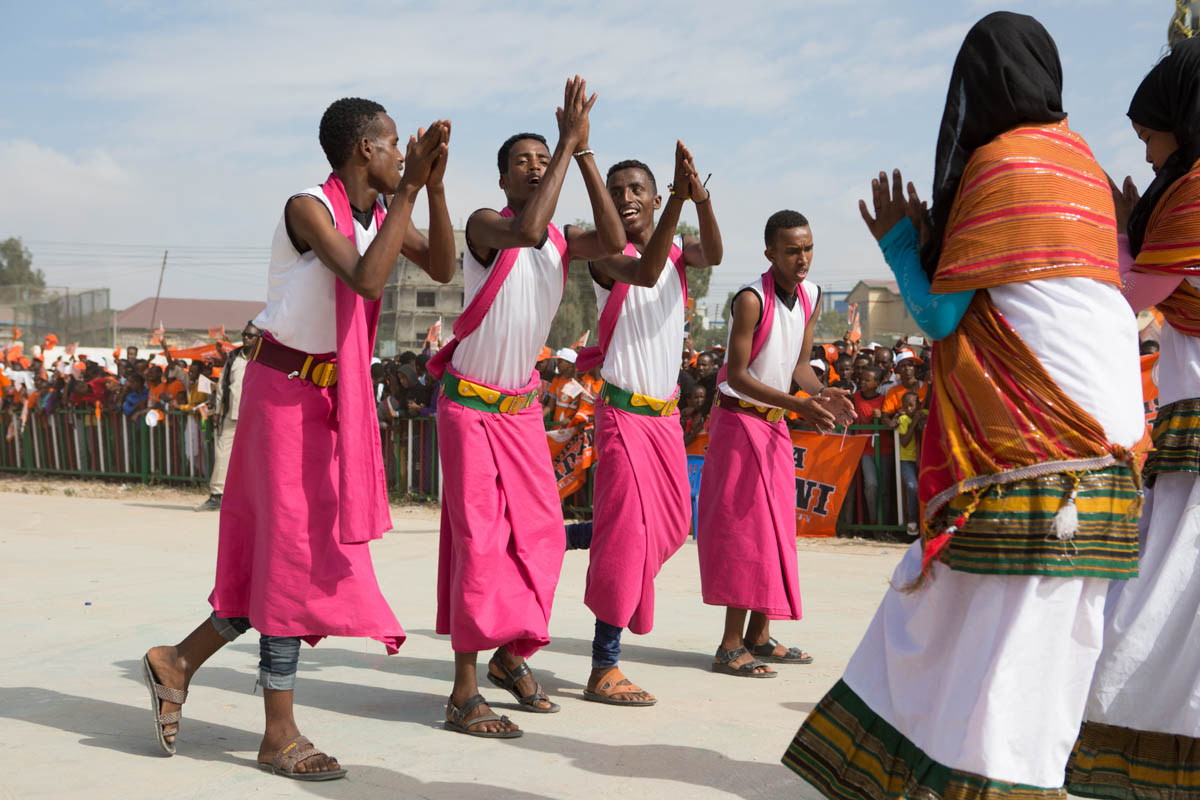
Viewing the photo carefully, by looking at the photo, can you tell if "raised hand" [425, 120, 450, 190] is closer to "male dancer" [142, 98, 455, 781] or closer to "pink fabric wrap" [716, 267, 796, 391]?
"male dancer" [142, 98, 455, 781]

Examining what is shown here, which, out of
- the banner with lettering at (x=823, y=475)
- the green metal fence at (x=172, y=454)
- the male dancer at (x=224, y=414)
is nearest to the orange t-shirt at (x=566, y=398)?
the green metal fence at (x=172, y=454)

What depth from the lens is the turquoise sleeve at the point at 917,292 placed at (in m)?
3.06

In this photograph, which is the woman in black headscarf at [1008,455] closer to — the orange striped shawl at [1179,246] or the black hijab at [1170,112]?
the orange striped shawl at [1179,246]

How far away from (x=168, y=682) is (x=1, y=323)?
46874 millimetres

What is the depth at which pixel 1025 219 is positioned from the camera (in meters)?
2.97

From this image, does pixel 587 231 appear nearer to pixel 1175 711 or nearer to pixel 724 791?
pixel 724 791

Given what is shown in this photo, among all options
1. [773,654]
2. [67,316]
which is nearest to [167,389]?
[773,654]

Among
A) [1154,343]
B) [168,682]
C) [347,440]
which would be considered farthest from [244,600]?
[1154,343]

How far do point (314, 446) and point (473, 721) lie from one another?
1314 mm

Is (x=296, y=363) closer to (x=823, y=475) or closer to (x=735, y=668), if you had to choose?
(x=735, y=668)

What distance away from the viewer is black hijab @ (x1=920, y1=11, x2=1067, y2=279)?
3.01 meters

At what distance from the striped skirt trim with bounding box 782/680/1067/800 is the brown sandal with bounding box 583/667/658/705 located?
2.03 m

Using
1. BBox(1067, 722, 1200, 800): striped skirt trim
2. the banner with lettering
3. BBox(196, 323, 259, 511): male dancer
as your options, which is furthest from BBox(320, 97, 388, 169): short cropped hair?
BBox(196, 323, 259, 511): male dancer

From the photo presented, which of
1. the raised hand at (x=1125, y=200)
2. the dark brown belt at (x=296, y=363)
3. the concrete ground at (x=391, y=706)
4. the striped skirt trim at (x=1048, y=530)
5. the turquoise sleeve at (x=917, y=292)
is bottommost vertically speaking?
Result: the concrete ground at (x=391, y=706)
